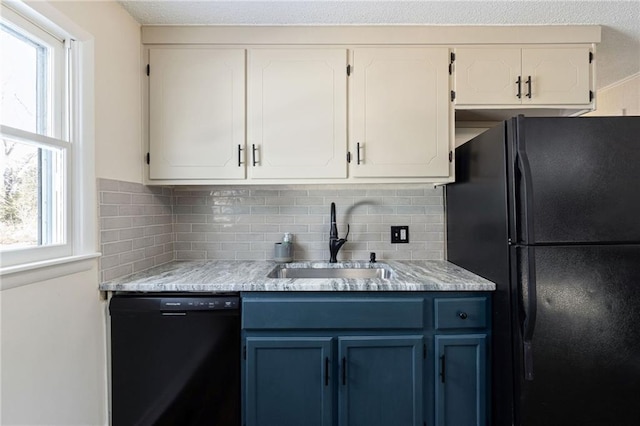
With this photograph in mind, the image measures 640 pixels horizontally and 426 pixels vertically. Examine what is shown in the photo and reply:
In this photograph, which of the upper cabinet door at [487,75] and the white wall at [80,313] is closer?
the white wall at [80,313]

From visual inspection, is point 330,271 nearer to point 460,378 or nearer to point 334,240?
point 334,240

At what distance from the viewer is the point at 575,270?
1.26 meters

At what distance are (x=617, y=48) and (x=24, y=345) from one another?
3281 mm

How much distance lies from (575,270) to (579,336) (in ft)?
0.89

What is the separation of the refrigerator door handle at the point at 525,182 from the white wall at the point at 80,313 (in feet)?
5.95

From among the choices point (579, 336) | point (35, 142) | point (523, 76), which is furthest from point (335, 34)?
point (579, 336)

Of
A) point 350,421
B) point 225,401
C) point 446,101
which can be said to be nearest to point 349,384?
point 350,421

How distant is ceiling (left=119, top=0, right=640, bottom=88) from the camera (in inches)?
61.3

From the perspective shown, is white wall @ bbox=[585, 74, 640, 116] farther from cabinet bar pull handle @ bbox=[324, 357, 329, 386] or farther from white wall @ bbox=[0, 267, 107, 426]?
white wall @ bbox=[0, 267, 107, 426]

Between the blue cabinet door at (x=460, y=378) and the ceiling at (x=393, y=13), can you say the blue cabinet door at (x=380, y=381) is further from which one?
the ceiling at (x=393, y=13)

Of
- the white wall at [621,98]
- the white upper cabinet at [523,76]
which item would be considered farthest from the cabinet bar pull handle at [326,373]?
the white wall at [621,98]

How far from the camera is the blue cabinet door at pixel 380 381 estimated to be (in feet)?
4.74

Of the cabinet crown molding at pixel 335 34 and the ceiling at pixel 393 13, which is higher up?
the ceiling at pixel 393 13

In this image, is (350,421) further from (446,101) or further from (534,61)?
(534,61)
